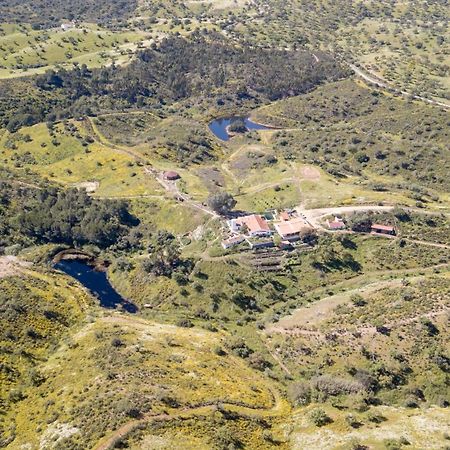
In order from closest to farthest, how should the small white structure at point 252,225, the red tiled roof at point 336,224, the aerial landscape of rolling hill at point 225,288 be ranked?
1. the aerial landscape of rolling hill at point 225,288
2. the small white structure at point 252,225
3. the red tiled roof at point 336,224

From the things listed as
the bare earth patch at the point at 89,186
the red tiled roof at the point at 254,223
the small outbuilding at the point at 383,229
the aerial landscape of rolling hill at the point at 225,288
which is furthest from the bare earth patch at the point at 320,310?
the bare earth patch at the point at 89,186

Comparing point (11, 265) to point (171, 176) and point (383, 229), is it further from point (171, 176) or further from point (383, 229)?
point (383, 229)

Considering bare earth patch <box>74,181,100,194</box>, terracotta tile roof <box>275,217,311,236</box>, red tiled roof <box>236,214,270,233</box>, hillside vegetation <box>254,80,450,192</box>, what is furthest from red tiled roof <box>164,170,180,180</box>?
terracotta tile roof <box>275,217,311,236</box>

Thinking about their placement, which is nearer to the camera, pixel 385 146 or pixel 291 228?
pixel 291 228

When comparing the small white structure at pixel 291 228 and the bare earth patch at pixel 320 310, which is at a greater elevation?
the small white structure at pixel 291 228

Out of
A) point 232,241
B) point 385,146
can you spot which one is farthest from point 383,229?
point 385,146

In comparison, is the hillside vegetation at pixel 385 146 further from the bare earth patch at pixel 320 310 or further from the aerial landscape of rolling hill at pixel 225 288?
the bare earth patch at pixel 320 310

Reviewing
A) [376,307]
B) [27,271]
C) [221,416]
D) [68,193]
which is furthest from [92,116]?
[221,416]
